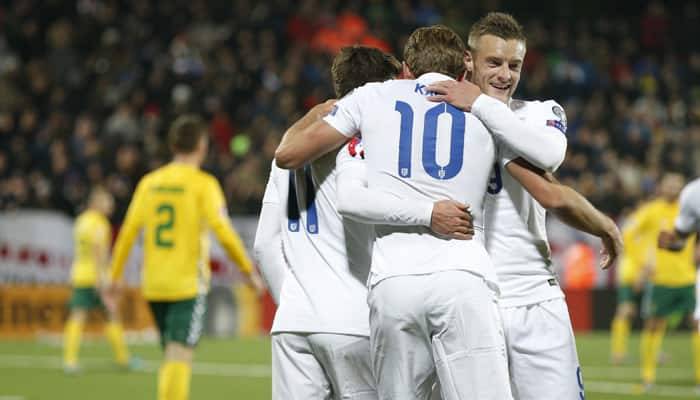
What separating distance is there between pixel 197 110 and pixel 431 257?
55.7 feet

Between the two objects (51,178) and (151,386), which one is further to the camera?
(51,178)

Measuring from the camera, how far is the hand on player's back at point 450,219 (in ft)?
14.6

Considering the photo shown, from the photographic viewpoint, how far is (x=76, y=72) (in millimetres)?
21484

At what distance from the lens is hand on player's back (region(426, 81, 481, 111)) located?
453 cm

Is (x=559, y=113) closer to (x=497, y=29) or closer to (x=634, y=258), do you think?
(x=497, y=29)

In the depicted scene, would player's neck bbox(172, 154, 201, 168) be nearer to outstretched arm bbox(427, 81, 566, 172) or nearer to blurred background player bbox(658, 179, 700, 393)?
→ blurred background player bbox(658, 179, 700, 393)

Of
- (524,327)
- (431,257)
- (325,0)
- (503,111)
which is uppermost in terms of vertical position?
(325,0)

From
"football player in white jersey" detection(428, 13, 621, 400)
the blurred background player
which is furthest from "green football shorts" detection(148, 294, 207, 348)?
"football player in white jersey" detection(428, 13, 621, 400)

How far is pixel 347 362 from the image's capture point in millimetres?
4879

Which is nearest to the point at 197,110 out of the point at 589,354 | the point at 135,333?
the point at 135,333

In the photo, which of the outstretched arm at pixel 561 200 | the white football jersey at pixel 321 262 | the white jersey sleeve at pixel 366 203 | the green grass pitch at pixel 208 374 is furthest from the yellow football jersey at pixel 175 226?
the outstretched arm at pixel 561 200

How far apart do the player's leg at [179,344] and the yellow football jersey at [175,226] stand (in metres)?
0.09

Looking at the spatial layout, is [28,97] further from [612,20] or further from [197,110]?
[612,20]

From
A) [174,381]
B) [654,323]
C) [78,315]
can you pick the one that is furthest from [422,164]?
[78,315]
